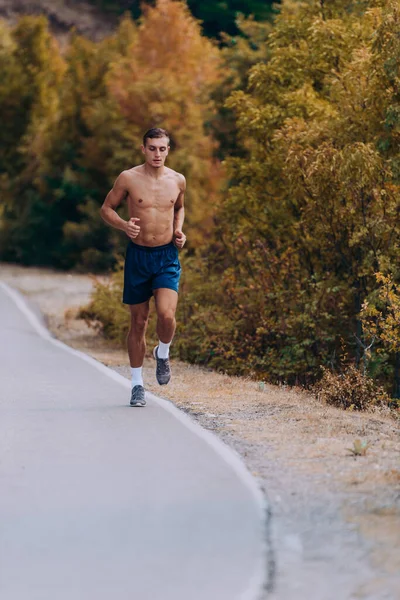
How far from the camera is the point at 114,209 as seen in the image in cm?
1044

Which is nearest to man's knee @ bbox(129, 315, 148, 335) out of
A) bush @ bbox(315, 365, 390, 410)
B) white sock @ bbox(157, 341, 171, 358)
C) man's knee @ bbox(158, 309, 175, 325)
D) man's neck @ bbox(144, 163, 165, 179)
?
man's knee @ bbox(158, 309, 175, 325)

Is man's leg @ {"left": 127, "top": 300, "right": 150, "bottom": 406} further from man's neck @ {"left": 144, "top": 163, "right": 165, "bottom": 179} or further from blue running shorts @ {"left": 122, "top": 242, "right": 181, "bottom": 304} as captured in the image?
man's neck @ {"left": 144, "top": 163, "right": 165, "bottom": 179}

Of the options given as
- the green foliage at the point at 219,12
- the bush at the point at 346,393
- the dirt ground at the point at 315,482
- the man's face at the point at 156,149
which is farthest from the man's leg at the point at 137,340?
the green foliage at the point at 219,12

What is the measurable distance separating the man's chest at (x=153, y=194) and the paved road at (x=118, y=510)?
1774 millimetres

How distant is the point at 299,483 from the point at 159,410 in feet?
10.8

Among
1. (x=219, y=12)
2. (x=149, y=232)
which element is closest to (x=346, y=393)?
(x=149, y=232)

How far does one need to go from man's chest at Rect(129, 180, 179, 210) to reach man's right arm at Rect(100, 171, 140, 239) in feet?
0.26

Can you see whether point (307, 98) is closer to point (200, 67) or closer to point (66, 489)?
A: point (66, 489)

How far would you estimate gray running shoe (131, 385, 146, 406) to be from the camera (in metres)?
10.5

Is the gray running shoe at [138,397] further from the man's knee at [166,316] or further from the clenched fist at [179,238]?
the clenched fist at [179,238]

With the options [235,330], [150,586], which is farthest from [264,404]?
[235,330]

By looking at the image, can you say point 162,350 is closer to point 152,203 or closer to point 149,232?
point 149,232

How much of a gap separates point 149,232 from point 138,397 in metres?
1.45

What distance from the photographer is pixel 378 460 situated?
7844 mm
